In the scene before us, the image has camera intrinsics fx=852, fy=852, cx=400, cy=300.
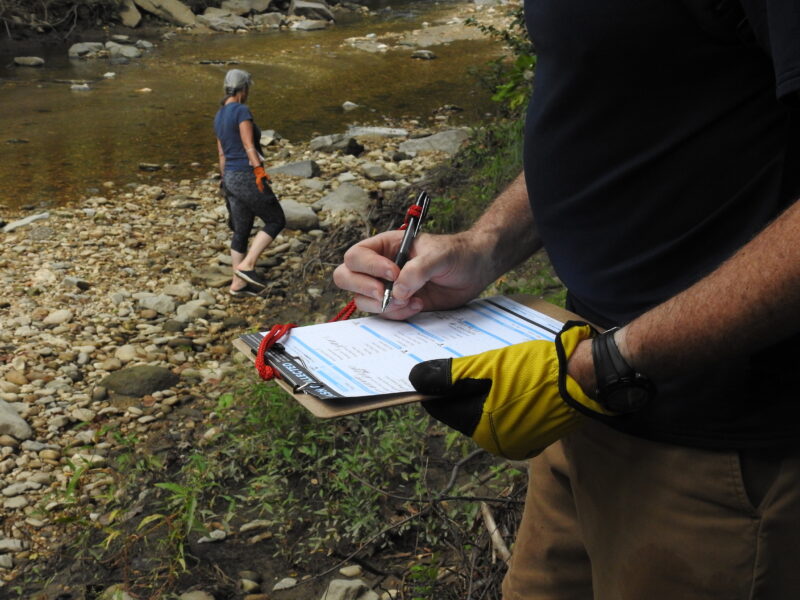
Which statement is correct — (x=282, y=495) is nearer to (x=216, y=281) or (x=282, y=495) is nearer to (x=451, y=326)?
(x=451, y=326)

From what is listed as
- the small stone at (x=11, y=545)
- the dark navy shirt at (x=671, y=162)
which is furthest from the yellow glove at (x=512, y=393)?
the small stone at (x=11, y=545)

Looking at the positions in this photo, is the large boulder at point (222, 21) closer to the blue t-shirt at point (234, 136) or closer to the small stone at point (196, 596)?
the blue t-shirt at point (234, 136)

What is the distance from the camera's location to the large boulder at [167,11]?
17.6 m

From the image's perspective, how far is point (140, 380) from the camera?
16.4 ft

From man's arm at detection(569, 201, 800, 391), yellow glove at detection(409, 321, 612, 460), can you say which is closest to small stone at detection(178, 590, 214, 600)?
yellow glove at detection(409, 321, 612, 460)

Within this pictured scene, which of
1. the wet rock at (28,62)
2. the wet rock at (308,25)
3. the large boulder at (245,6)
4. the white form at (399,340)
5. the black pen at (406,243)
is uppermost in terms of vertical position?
the black pen at (406,243)

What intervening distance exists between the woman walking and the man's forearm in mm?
4755

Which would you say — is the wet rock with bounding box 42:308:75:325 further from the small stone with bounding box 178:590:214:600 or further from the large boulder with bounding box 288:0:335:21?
the large boulder with bounding box 288:0:335:21

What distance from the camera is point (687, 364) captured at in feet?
3.78

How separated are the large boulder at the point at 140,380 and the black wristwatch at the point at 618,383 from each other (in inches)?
162

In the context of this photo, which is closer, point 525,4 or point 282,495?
point 525,4

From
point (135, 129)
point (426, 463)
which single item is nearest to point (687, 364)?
point (426, 463)

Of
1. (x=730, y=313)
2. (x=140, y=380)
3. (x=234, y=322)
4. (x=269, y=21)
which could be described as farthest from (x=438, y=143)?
(x=269, y=21)

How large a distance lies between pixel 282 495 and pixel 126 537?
61 centimetres
